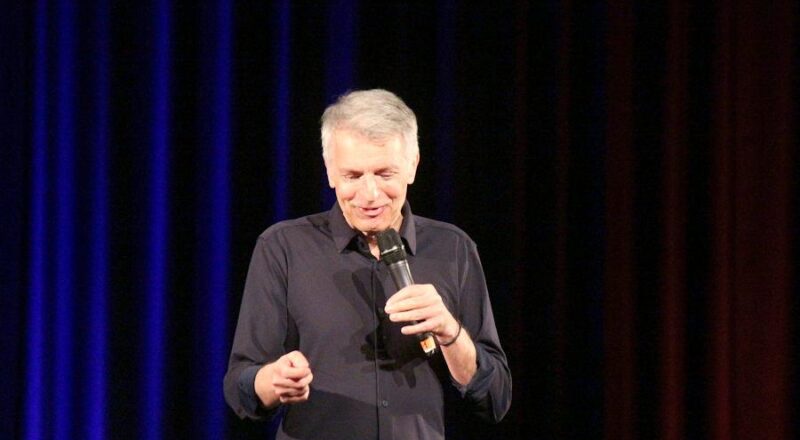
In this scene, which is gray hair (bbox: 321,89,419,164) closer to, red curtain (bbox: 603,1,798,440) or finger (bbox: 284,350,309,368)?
finger (bbox: 284,350,309,368)

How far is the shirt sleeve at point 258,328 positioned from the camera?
192cm

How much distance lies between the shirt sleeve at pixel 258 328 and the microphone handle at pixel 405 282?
0.37m

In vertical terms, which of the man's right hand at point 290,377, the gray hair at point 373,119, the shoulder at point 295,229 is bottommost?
the man's right hand at point 290,377

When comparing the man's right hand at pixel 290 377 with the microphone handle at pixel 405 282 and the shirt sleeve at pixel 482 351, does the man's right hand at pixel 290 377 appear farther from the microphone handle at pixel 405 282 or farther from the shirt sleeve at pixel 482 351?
the shirt sleeve at pixel 482 351

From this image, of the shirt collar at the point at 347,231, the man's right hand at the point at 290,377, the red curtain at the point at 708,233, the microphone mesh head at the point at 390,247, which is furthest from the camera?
the red curtain at the point at 708,233

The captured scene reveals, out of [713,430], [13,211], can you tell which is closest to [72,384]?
[13,211]

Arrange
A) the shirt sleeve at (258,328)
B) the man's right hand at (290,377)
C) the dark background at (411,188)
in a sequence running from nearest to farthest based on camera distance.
Answer: the man's right hand at (290,377), the shirt sleeve at (258,328), the dark background at (411,188)

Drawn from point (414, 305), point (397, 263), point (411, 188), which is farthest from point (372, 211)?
point (411, 188)

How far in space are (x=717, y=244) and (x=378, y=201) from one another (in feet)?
4.75

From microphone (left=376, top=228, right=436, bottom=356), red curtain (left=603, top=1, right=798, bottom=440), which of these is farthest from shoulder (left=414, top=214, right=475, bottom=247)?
red curtain (left=603, top=1, right=798, bottom=440)

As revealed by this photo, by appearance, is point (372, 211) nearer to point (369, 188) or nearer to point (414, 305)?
point (369, 188)

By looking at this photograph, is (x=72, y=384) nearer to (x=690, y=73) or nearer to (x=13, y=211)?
(x=13, y=211)

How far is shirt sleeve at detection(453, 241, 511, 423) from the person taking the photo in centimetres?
197

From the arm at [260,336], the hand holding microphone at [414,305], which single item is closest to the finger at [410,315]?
the hand holding microphone at [414,305]
